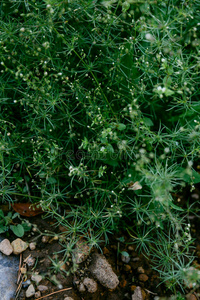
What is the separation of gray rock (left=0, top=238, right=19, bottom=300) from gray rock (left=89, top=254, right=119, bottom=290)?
2.54 feet

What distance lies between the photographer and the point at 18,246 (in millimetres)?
3189

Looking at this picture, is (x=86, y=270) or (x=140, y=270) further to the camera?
(x=140, y=270)

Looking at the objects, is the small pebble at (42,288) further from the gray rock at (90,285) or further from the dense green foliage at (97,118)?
the dense green foliage at (97,118)

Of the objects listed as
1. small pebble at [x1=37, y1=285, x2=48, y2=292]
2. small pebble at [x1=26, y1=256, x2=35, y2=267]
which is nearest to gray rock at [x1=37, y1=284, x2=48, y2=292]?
small pebble at [x1=37, y1=285, x2=48, y2=292]

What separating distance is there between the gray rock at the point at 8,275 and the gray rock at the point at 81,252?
0.64 metres

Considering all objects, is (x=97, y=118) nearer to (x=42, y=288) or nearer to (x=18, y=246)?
(x=18, y=246)

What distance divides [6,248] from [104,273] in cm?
105

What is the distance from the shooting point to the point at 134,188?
3092 millimetres

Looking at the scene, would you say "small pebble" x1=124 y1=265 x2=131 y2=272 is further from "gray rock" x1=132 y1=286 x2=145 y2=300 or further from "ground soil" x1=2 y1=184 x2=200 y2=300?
"gray rock" x1=132 y1=286 x2=145 y2=300

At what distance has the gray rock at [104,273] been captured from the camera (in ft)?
10.0

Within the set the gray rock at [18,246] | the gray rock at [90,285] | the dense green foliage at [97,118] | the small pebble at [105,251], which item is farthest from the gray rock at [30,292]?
the small pebble at [105,251]

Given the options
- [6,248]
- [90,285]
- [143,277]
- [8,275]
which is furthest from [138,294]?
[6,248]

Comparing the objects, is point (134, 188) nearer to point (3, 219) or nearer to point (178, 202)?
point (178, 202)

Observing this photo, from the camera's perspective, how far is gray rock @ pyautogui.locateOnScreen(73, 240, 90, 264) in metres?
2.99
